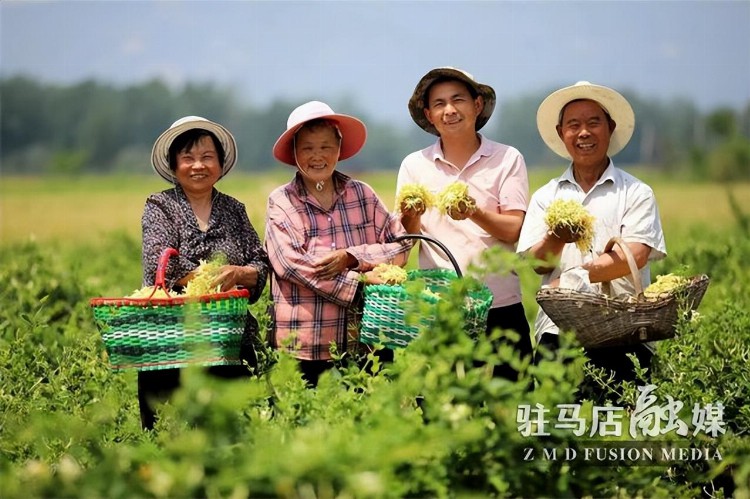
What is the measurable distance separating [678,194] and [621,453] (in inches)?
1708

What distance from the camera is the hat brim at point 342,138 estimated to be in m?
4.82

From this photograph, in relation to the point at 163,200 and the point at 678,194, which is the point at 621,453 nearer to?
the point at 163,200

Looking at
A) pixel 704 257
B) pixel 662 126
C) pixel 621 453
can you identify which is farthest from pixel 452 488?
pixel 662 126

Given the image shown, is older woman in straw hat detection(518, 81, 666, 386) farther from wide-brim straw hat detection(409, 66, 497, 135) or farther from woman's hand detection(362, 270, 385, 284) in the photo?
woman's hand detection(362, 270, 385, 284)

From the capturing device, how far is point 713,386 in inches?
184

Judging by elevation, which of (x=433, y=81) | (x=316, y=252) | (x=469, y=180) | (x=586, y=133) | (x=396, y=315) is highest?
(x=433, y=81)

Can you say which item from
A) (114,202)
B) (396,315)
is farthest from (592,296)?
(114,202)

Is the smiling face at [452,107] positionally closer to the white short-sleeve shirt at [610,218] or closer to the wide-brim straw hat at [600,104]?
the wide-brim straw hat at [600,104]

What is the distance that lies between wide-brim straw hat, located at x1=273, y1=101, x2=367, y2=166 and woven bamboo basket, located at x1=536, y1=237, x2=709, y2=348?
1256mm

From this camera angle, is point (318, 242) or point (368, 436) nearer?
point (368, 436)

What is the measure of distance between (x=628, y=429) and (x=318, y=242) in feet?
5.41

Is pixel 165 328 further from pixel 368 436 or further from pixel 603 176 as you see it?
pixel 603 176

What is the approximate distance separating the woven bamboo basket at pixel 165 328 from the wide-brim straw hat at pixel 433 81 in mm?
1384

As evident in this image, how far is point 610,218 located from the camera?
4.71 metres
